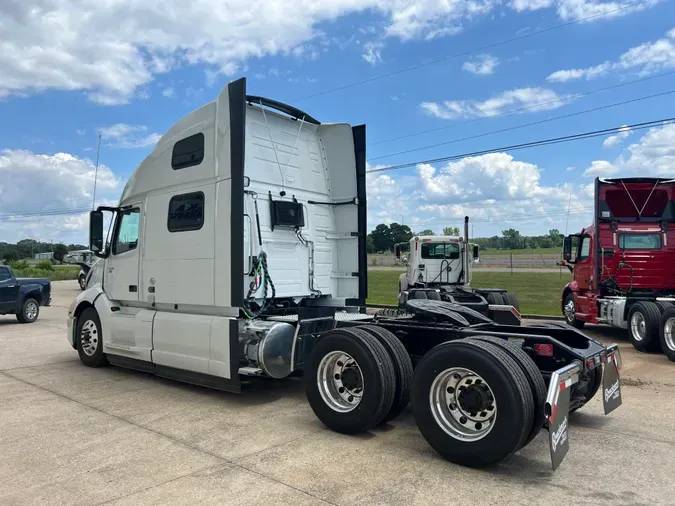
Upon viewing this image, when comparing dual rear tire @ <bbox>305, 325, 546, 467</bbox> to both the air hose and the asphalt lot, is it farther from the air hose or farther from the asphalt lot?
the air hose

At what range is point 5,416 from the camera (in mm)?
5996

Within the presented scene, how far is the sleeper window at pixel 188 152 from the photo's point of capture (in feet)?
22.2

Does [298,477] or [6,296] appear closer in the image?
[298,477]

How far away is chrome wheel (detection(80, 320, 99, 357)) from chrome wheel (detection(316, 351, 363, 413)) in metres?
4.72

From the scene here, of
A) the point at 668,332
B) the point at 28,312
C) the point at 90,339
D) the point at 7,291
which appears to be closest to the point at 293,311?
the point at 90,339

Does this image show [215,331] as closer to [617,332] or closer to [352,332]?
[352,332]

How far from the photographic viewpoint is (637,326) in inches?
418

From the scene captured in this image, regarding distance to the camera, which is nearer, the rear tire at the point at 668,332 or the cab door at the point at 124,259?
the cab door at the point at 124,259

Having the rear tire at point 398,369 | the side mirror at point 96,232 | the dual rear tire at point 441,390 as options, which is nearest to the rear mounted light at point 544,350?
the dual rear tire at point 441,390

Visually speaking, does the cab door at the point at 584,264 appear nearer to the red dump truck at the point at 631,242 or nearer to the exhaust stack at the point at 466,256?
the red dump truck at the point at 631,242

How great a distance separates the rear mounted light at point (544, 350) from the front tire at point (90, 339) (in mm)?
6461

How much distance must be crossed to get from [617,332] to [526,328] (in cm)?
Result: 950

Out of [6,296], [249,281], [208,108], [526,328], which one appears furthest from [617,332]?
[6,296]

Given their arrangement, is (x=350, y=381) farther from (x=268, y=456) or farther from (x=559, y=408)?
(x=559, y=408)
